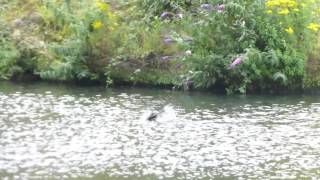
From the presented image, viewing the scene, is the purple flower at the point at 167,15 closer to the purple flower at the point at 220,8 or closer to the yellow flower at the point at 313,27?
the purple flower at the point at 220,8

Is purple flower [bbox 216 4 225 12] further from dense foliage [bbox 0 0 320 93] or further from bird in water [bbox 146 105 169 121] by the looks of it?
bird in water [bbox 146 105 169 121]

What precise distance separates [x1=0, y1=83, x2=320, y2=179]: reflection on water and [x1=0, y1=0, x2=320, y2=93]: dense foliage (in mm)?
803

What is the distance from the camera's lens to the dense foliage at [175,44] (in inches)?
770

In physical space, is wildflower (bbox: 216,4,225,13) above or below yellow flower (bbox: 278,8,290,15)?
above

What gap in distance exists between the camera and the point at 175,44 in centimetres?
2052

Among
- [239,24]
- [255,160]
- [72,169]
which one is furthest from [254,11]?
[72,169]

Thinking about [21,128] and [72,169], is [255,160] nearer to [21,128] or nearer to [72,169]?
[72,169]

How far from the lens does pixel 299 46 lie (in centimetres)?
2006

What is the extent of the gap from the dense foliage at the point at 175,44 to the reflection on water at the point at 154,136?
31.6 inches

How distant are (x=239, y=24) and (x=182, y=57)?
1.66m

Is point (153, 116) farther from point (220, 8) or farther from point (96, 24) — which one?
point (96, 24)

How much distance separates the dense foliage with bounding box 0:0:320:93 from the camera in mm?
19547

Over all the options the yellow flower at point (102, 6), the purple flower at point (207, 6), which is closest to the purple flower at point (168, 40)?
the purple flower at point (207, 6)

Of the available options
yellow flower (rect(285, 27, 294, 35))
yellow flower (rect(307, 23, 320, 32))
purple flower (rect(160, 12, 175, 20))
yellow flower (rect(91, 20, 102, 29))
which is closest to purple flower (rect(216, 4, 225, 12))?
yellow flower (rect(285, 27, 294, 35))
